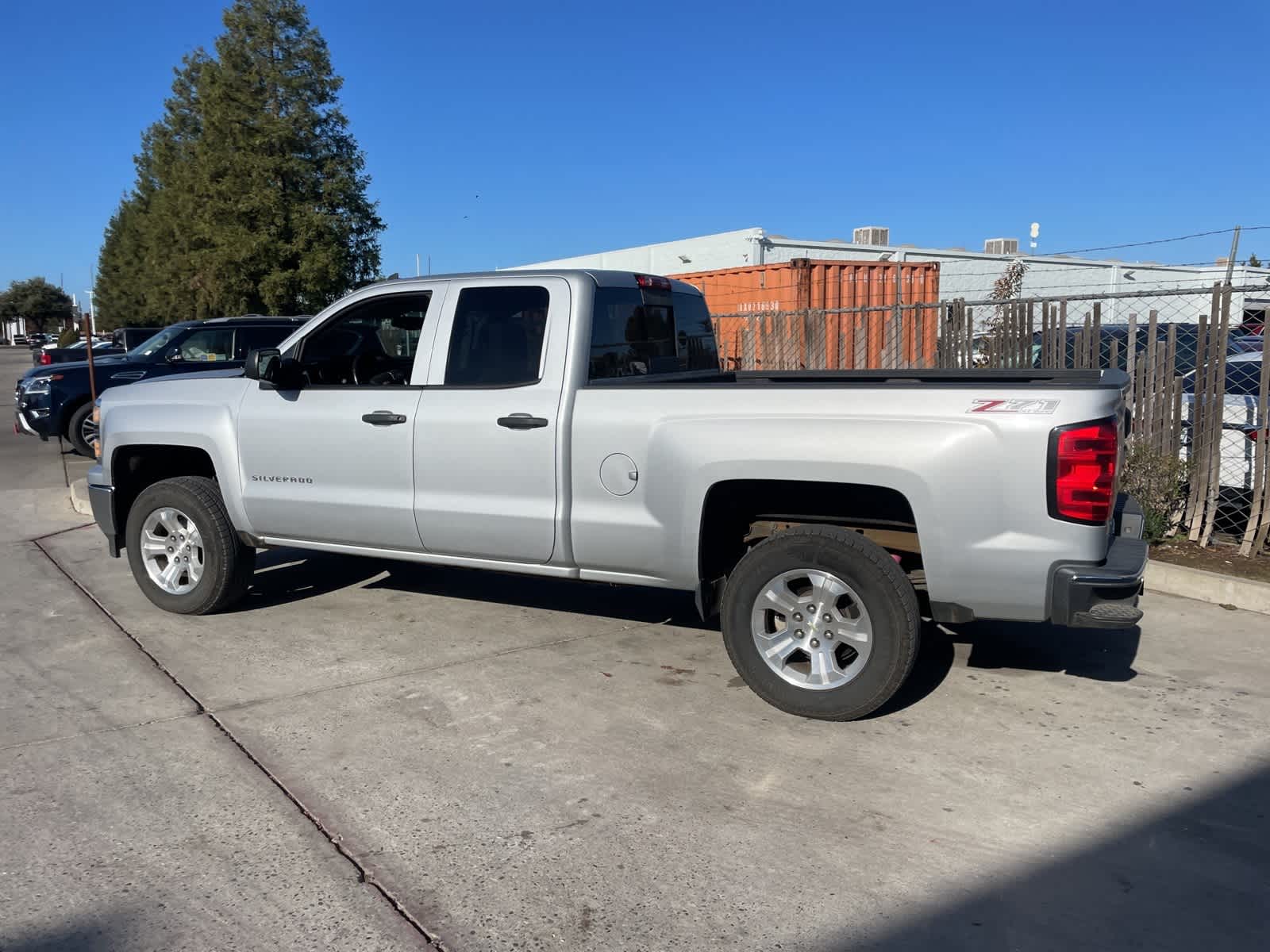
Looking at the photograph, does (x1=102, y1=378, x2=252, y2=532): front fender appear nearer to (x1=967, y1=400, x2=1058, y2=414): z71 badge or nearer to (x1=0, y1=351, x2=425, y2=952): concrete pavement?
(x1=0, y1=351, x2=425, y2=952): concrete pavement

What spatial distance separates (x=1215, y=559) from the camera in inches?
270

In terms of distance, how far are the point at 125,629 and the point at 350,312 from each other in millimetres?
2270

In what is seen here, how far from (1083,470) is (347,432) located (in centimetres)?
361

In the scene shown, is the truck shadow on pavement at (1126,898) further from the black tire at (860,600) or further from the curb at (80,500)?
the curb at (80,500)

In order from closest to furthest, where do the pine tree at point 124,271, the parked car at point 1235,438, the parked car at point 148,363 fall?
the parked car at point 1235,438, the parked car at point 148,363, the pine tree at point 124,271

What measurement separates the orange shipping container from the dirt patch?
4768mm

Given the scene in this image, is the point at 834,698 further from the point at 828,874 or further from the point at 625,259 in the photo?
the point at 625,259

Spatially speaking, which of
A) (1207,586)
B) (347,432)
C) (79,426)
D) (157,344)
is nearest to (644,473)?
(347,432)

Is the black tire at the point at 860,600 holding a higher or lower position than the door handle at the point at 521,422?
lower

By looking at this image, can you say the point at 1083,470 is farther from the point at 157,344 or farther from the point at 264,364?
the point at 157,344

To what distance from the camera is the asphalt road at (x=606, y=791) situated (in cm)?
305

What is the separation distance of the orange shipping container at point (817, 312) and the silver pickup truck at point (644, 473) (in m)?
6.65

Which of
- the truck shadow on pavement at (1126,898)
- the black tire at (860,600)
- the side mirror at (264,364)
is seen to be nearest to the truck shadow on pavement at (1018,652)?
the black tire at (860,600)

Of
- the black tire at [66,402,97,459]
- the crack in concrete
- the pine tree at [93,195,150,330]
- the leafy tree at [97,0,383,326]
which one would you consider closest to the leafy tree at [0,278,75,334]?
the pine tree at [93,195,150,330]
